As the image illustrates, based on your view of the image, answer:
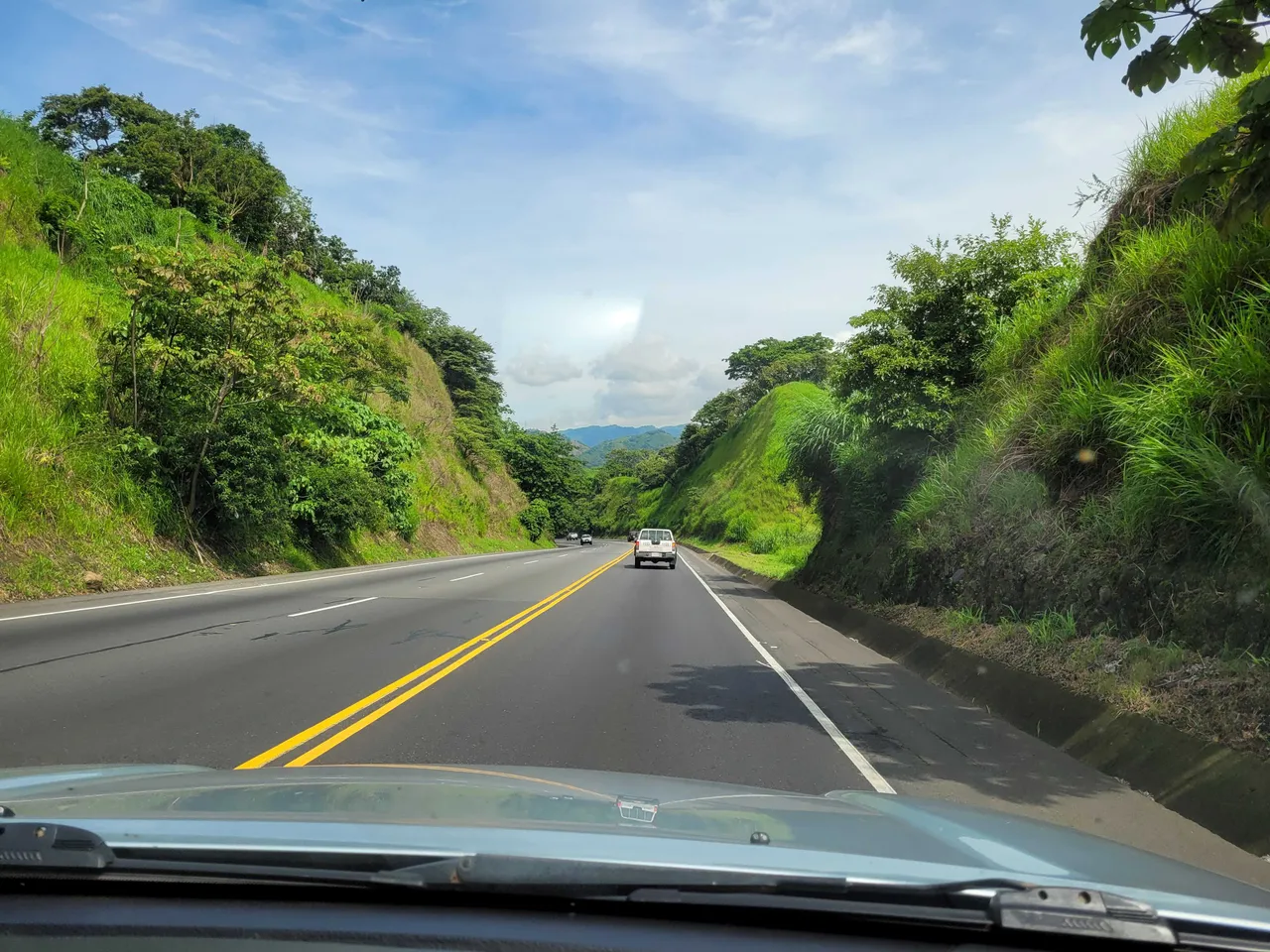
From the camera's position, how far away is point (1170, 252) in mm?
10117

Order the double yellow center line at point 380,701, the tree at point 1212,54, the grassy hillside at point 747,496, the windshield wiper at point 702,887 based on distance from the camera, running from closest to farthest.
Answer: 1. the windshield wiper at point 702,887
2. the tree at point 1212,54
3. the double yellow center line at point 380,701
4. the grassy hillside at point 747,496

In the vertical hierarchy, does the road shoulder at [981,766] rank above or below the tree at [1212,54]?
below

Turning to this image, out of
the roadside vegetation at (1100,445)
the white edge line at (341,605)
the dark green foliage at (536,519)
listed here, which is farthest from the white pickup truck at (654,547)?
the dark green foliage at (536,519)

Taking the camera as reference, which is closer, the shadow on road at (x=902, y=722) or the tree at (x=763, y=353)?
the shadow on road at (x=902, y=722)

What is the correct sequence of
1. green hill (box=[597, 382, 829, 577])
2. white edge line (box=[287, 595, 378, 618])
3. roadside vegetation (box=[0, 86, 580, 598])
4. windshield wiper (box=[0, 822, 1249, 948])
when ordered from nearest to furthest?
1. windshield wiper (box=[0, 822, 1249, 948])
2. white edge line (box=[287, 595, 378, 618])
3. roadside vegetation (box=[0, 86, 580, 598])
4. green hill (box=[597, 382, 829, 577])

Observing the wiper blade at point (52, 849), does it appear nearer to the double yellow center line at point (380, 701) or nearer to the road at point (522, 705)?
the double yellow center line at point (380, 701)

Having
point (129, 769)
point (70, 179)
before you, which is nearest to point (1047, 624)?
point (129, 769)

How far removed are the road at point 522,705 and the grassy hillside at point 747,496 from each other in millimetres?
37073

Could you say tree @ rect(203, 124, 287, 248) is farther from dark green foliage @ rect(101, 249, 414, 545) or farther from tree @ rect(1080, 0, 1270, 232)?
tree @ rect(1080, 0, 1270, 232)

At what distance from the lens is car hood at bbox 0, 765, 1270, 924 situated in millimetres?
2535

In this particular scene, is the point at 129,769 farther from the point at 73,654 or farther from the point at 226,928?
the point at 73,654

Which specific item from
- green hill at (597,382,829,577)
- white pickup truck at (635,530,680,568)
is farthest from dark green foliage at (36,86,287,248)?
green hill at (597,382,829,577)

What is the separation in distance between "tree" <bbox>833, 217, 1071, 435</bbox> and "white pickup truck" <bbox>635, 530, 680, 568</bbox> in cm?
1793

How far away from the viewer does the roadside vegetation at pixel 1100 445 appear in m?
7.20
